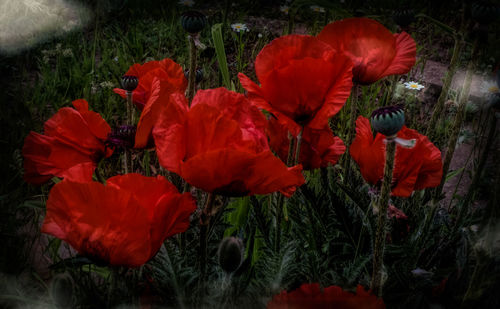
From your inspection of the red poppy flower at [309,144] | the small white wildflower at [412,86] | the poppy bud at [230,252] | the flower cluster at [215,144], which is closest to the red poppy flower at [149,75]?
the flower cluster at [215,144]

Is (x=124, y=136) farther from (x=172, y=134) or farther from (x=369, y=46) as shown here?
(x=369, y=46)

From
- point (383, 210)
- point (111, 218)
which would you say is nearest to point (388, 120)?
point (383, 210)

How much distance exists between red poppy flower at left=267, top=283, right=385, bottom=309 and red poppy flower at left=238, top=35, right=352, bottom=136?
5.7 inches

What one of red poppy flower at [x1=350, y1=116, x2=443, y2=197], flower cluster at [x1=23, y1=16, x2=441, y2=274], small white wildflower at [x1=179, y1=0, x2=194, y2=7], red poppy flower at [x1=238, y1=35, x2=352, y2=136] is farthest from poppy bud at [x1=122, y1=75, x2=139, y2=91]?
small white wildflower at [x1=179, y1=0, x2=194, y2=7]

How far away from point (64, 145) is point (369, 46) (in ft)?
1.00

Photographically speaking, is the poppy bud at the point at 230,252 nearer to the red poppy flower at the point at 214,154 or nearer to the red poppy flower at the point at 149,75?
the red poppy flower at the point at 214,154

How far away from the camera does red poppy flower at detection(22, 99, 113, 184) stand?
0.40 m

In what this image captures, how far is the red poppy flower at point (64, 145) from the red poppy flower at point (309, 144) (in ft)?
0.55

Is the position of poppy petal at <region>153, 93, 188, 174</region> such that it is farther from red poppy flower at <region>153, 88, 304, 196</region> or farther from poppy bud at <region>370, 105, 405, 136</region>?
poppy bud at <region>370, 105, 405, 136</region>

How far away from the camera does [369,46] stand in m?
0.47

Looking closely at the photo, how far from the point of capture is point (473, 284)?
12.0 inches

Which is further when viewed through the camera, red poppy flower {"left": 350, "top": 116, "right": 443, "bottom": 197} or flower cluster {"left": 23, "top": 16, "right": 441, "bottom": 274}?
red poppy flower {"left": 350, "top": 116, "right": 443, "bottom": 197}

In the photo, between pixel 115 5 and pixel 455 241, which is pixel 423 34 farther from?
pixel 455 241

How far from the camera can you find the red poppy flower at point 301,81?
0.39m
